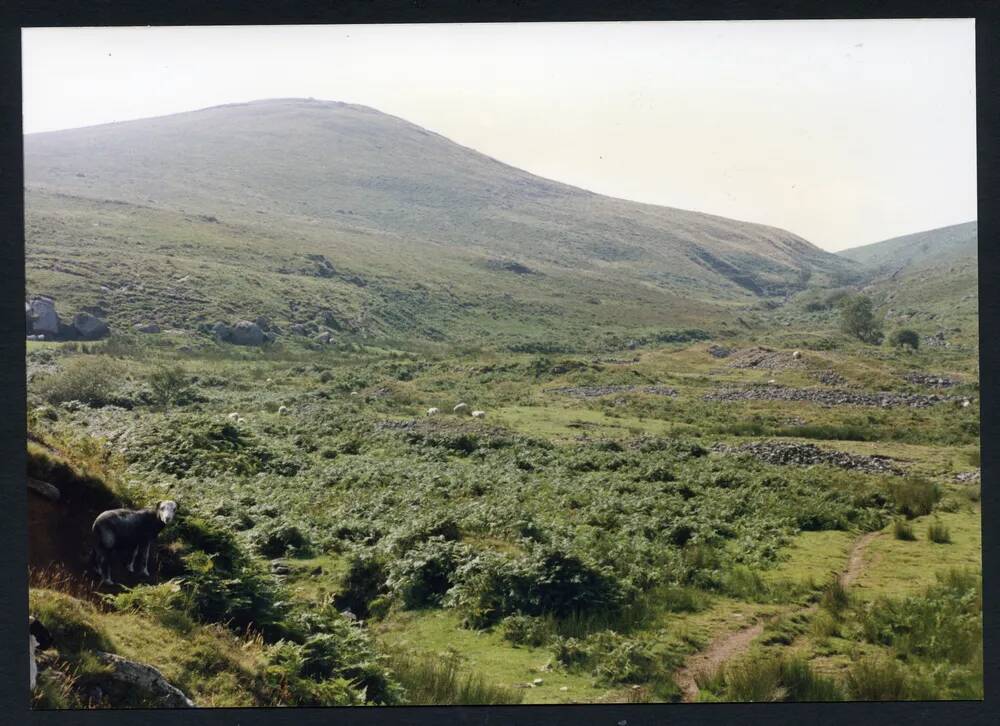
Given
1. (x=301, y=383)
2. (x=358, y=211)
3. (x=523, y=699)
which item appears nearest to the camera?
(x=523, y=699)

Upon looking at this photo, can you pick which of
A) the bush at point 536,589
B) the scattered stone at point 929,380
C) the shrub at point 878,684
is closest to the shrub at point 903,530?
the shrub at point 878,684

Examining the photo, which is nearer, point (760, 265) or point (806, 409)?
point (806, 409)

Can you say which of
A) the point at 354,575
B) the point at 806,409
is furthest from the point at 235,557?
the point at 806,409

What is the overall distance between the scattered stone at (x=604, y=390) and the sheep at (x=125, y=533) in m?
8.28

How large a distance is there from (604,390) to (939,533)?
627 cm

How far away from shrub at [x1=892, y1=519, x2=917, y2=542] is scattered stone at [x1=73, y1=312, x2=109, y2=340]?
47.8 ft

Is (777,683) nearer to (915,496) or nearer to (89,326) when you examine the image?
(915,496)

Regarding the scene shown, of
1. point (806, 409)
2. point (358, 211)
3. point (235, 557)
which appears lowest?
point (235, 557)

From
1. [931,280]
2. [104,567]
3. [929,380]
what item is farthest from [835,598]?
[104,567]

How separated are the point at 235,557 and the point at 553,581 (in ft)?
12.4

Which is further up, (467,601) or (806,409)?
(806,409)

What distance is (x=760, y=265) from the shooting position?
18500 millimetres

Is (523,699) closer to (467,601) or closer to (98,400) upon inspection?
(467,601)

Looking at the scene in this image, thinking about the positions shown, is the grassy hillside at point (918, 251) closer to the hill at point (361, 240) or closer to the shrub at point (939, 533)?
the hill at point (361, 240)
